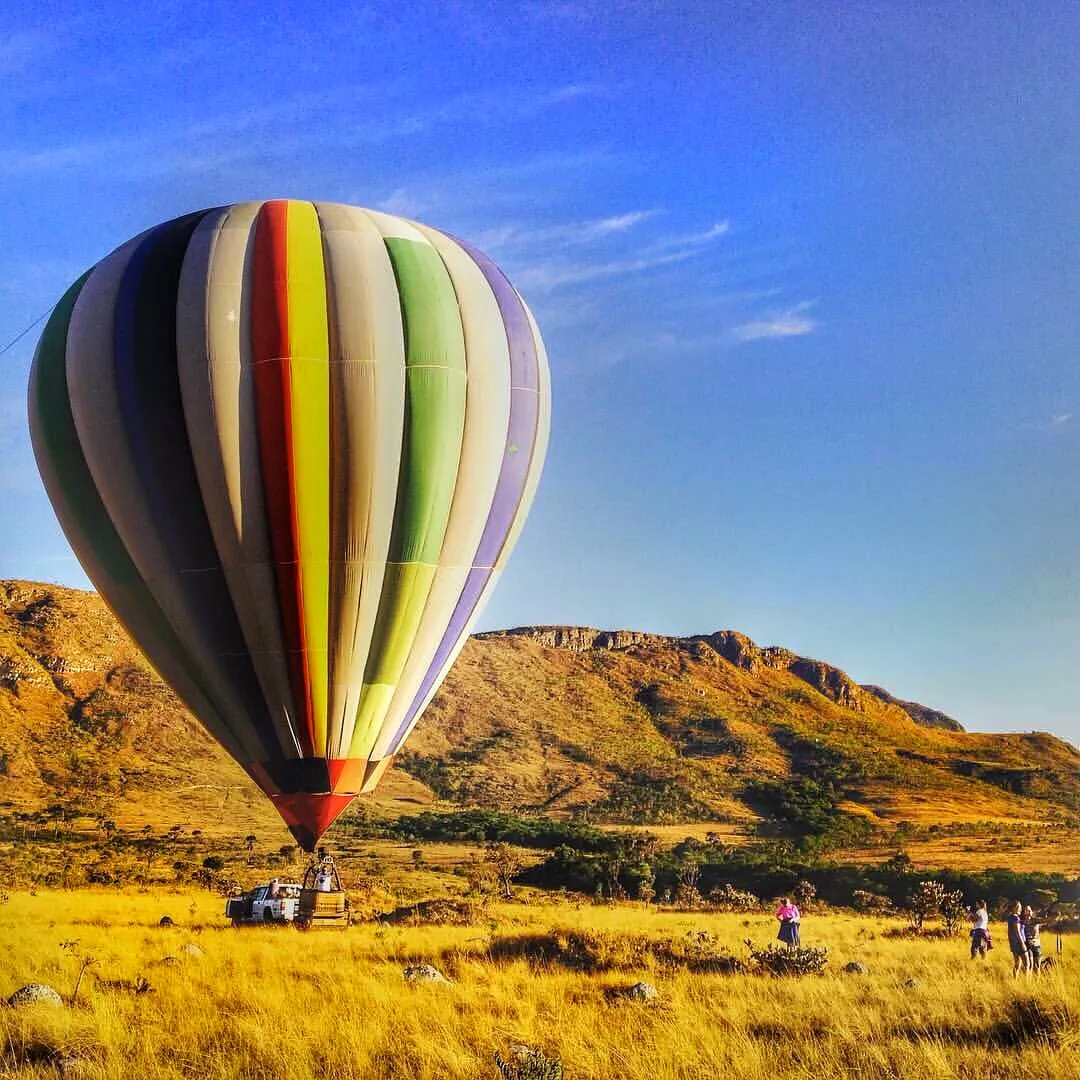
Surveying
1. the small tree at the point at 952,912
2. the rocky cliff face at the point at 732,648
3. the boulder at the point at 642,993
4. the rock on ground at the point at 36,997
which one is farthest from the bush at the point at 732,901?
the rocky cliff face at the point at 732,648

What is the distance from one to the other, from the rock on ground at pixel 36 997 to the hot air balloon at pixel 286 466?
4215mm

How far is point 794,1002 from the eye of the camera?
16328 mm

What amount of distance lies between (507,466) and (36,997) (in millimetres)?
9444

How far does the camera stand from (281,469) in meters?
18.7

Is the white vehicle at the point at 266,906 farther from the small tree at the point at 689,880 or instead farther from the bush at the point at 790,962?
the small tree at the point at 689,880

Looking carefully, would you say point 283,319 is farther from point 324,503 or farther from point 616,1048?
point 616,1048

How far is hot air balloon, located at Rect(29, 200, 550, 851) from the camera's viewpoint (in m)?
18.7

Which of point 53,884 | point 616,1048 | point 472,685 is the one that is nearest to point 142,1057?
point 616,1048

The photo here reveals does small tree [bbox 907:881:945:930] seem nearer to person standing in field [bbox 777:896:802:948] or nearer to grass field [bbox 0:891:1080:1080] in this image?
grass field [bbox 0:891:1080:1080]

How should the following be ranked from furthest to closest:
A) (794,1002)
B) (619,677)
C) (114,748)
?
(619,677) → (114,748) → (794,1002)

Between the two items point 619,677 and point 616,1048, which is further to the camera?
point 619,677

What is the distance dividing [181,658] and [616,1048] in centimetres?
895

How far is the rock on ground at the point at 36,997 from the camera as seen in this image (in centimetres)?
1539

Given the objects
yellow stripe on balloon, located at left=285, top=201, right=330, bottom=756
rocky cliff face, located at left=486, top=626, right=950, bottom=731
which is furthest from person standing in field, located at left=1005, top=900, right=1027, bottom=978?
rocky cliff face, located at left=486, top=626, right=950, bottom=731
